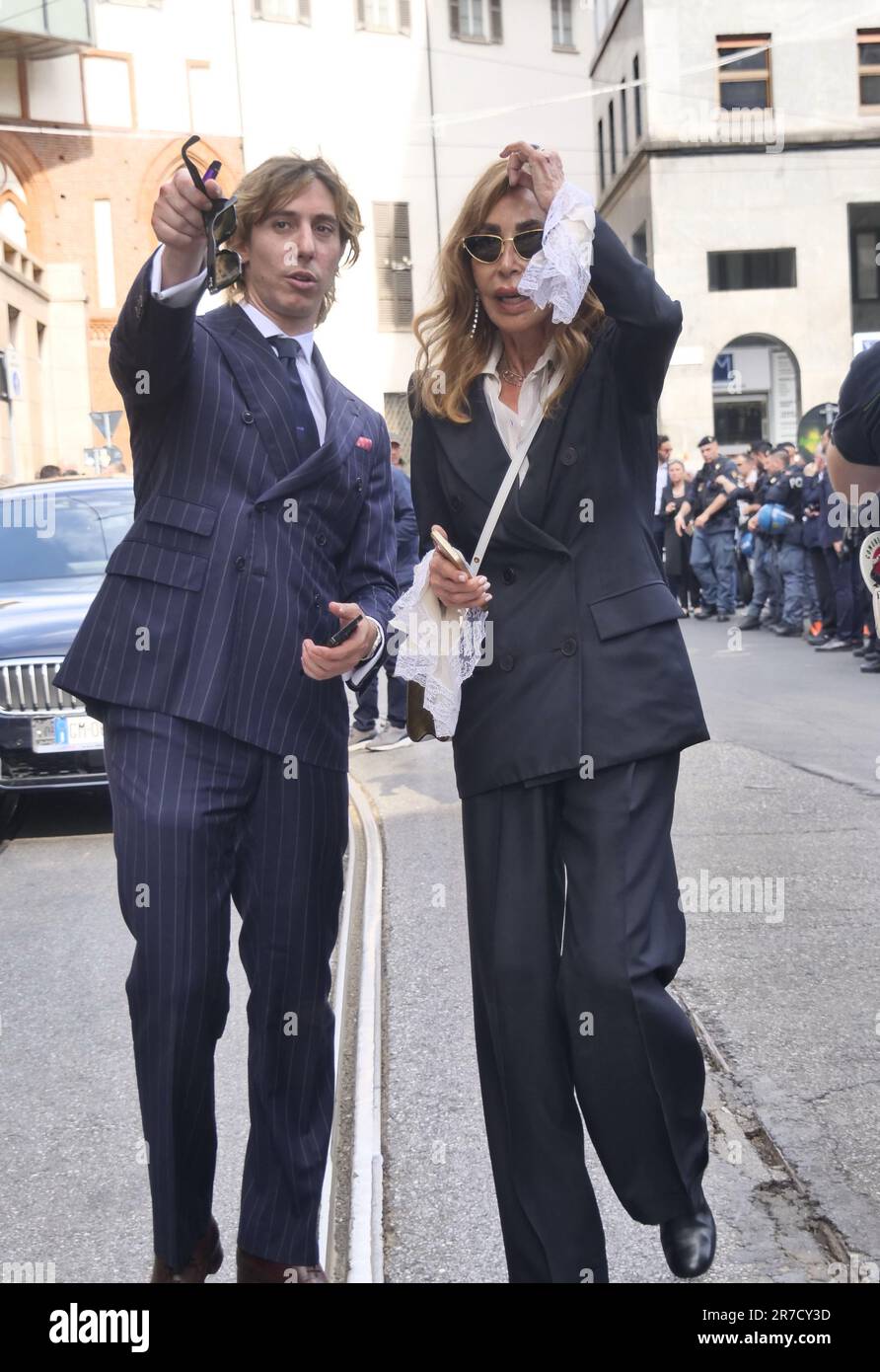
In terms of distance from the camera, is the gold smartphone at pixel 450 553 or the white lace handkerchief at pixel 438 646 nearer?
the gold smartphone at pixel 450 553

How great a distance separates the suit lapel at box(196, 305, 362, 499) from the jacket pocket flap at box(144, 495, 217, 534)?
11 cm

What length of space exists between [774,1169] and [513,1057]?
1050 millimetres

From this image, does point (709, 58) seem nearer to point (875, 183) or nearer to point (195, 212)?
point (875, 183)

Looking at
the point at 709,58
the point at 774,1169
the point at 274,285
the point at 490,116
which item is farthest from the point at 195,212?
the point at 490,116

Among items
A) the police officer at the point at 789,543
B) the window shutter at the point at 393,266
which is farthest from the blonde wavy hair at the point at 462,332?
the window shutter at the point at 393,266

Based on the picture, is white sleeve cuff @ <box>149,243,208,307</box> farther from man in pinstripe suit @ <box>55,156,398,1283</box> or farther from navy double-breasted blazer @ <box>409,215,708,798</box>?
navy double-breasted blazer @ <box>409,215,708,798</box>

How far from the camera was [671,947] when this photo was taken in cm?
308

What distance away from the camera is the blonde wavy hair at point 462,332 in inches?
124

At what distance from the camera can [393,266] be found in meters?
41.5

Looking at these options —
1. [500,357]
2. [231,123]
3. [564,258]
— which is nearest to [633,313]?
[564,258]

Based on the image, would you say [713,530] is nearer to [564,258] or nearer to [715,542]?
[715,542]

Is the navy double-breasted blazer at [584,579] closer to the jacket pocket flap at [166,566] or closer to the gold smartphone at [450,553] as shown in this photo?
the gold smartphone at [450,553]

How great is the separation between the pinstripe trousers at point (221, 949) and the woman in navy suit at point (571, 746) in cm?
32

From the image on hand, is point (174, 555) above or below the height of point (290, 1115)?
above
